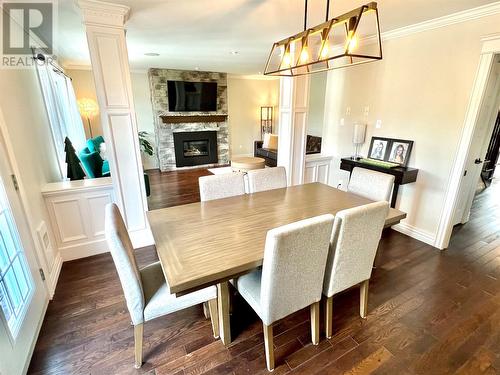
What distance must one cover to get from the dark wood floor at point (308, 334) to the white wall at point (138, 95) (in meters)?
4.49

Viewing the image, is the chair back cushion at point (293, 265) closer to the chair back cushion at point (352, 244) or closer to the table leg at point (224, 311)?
the chair back cushion at point (352, 244)

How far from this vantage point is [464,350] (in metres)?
1.65

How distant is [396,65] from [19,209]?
4.04 m

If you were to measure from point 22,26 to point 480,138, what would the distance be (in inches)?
195

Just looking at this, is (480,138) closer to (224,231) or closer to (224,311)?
(224,231)

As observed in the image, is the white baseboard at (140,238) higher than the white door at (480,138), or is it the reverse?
the white door at (480,138)

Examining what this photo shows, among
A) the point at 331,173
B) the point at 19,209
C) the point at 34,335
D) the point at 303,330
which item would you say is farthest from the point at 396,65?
the point at 34,335

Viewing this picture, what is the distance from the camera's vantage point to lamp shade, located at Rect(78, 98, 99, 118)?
5.21m

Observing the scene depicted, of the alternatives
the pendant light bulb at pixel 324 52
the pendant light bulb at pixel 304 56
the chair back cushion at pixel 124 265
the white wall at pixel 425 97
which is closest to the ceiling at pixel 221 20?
the white wall at pixel 425 97

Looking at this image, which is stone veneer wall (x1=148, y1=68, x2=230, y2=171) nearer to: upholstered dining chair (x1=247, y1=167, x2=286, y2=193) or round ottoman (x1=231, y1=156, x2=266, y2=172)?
round ottoman (x1=231, y1=156, x2=266, y2=172)

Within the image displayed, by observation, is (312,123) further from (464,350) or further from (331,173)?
(464,350)

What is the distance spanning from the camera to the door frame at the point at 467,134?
2293 mm

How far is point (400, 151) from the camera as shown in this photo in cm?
311

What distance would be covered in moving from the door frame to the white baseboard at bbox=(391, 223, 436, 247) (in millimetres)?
61
